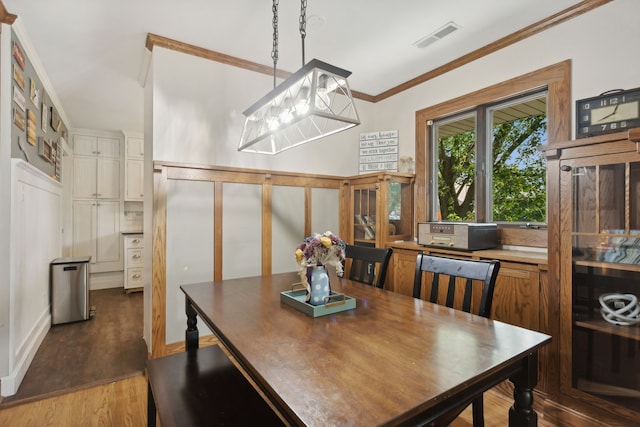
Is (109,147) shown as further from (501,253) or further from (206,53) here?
(501,253)

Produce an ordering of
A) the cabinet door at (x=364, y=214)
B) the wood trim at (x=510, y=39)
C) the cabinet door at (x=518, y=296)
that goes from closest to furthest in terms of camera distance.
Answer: the cabinet door at (x=518, y=296)
the wood trim at (x=510, y=39)
the cabinet door at (x=364, y=214)

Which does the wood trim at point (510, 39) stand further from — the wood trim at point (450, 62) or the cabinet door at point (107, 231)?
the cabinet door at point (107, 231)

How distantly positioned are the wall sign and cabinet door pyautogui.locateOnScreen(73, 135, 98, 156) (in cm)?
439

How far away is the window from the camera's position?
2.50 metres

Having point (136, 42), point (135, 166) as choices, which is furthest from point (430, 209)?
point (135, 166)

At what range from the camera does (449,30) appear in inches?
95.3

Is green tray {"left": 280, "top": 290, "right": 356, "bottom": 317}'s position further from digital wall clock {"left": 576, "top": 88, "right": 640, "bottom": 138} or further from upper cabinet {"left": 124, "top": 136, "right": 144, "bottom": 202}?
upper cabinet {"left": 124, "top": 136, "right": 144, "bottom": 202}

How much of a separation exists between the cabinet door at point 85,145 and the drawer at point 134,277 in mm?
2011

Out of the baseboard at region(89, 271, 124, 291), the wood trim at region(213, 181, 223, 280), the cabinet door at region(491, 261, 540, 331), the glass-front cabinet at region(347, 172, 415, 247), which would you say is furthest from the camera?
the baseboard at region(89, 271, 124, 291)

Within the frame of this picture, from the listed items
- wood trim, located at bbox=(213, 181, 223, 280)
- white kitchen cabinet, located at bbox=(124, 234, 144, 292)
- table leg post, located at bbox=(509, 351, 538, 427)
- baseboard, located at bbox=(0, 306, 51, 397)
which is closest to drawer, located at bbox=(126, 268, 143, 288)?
white kitchen cabinet, located at bbox=(124, 234, 144, 292)

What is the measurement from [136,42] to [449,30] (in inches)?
95.6

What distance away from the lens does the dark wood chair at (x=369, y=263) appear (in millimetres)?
2037

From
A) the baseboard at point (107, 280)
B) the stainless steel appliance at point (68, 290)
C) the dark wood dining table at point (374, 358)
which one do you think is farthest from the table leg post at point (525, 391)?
the baseboard at point (107, 280)

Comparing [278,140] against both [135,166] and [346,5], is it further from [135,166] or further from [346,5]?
[135,166]
